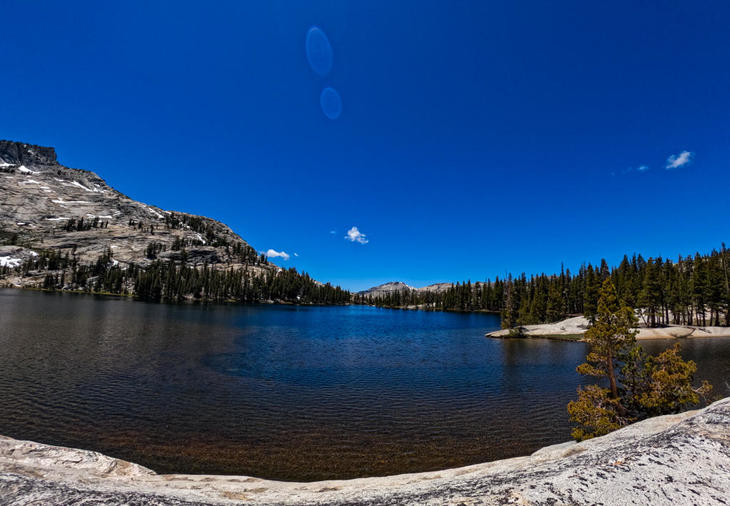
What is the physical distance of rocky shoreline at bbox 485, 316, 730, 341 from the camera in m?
65.8

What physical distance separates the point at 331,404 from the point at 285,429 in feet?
18.3

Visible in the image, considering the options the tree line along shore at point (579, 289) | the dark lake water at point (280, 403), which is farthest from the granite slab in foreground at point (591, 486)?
the tree line along shore at point (579, 289)

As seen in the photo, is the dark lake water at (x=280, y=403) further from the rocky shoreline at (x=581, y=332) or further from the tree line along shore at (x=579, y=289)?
the rocky shoreline at (x=581, y=332)

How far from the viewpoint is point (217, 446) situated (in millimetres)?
17781

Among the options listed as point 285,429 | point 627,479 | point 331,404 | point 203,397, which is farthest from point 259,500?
point 203,397

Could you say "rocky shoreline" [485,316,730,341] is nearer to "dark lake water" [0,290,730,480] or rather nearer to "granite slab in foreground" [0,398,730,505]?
"dark lake water" [0,290,730,480]

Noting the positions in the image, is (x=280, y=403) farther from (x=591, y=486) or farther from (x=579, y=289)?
(x=579, y=289)

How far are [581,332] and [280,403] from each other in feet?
228

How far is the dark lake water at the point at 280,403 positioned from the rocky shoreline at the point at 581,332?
20103 mm

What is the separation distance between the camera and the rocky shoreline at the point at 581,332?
65.8 m

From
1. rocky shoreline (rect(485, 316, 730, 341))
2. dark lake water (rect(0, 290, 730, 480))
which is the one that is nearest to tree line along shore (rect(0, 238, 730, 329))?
rocky shoreline (rect(485, 316, 730, 341))

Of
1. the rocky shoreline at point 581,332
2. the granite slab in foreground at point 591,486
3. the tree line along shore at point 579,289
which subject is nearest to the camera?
the granite slab in foreground at point 591,486

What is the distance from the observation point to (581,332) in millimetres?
69125

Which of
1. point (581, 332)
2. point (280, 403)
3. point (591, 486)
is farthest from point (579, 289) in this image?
point (591, 486)
